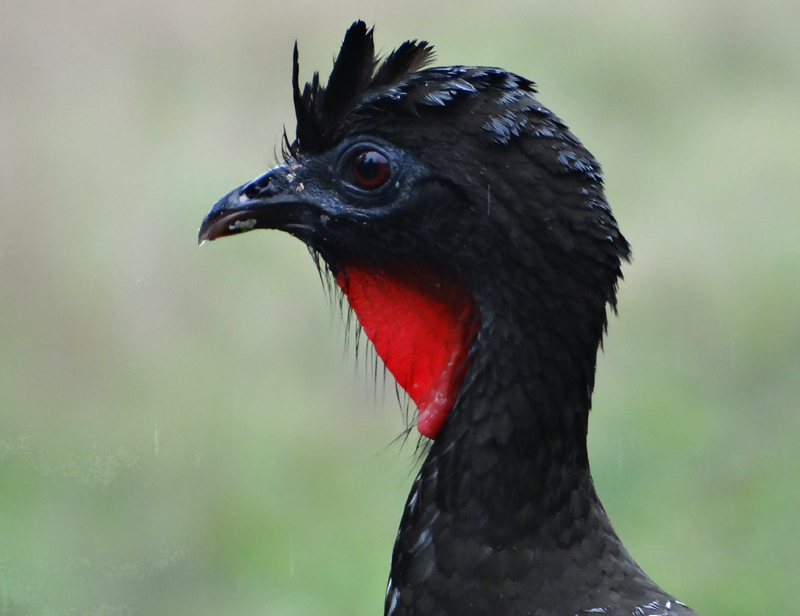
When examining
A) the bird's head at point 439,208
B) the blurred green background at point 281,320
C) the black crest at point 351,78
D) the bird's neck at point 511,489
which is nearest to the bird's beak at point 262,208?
the bird's head at point 439,208

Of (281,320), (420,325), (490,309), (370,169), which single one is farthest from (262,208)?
(281,320)

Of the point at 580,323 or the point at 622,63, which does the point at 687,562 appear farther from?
the point at 622,63

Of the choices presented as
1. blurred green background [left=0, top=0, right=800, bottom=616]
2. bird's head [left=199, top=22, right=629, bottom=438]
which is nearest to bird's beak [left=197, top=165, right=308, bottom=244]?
bird's head [left=199, top=22, right=629, bottom=438]

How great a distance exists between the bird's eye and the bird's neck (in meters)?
0.47

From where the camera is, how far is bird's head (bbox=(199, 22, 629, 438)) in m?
2.39

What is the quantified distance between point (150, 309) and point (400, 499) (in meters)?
2.26

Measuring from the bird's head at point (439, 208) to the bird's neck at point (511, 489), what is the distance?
0.07m

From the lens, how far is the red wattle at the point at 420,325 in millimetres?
2527

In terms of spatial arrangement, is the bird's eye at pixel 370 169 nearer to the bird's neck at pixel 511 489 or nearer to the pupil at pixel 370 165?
the pupil at pixel 370 165

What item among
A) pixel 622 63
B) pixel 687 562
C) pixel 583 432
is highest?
pixel 622 63

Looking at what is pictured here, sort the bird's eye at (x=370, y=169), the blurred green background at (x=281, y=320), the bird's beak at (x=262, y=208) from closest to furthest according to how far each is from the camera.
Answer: the bird's eye at (x=370, y=169) < the bird's beak at (x=262, y=208) < the blurred green background at (x=281, y=320)

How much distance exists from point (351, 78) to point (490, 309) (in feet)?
2.34

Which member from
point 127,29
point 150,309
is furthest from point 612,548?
point 127,29

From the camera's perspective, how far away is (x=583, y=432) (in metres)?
Answer: 2.57
